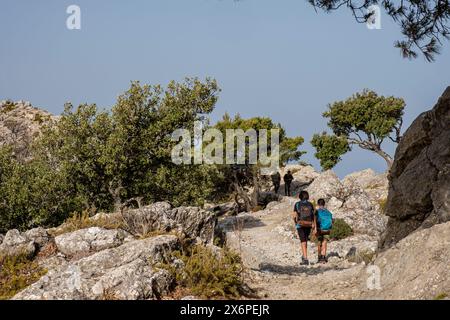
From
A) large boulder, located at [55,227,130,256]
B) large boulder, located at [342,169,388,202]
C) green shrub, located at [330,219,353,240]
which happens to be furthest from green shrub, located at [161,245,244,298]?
large boulder, located at [342,169,388,202]

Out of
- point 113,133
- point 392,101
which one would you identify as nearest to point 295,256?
point 113,133

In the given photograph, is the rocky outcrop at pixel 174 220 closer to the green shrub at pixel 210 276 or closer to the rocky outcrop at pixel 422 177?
the green shrub at pixel 210 276

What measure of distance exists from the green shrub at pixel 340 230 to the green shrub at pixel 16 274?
14810 mm

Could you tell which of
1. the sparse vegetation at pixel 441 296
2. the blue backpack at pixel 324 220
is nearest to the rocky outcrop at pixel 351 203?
the blue backpack at pixel 324 220

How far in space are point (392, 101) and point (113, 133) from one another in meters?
43.5

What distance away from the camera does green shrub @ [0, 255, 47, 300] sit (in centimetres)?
1137

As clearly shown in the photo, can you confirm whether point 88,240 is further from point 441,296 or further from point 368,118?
point 368,118

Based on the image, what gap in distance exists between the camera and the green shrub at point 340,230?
80.4 ft

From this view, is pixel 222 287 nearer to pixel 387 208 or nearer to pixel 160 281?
pixel 160 281

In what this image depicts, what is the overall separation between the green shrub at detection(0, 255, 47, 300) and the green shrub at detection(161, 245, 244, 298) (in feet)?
10.1

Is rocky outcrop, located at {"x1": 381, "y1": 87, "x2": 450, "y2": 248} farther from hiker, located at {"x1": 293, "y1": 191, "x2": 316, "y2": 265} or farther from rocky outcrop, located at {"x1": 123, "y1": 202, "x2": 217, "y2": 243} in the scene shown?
rocky outcrop, located at {"x1": 123, "y1": 202, "x2": 217, "y2": 243}

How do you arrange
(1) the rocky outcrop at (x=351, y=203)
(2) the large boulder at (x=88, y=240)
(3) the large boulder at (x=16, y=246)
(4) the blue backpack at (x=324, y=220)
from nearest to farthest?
1. (3) the large boulder at (x=16, y=246)
2. (2) the large boulder at (x=88, y=240)
3. (4) the blue backpack at (x=324, y=220)
4. (1) the rocky outcrop at (x=351, y=203)

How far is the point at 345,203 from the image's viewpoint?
3288 cm
